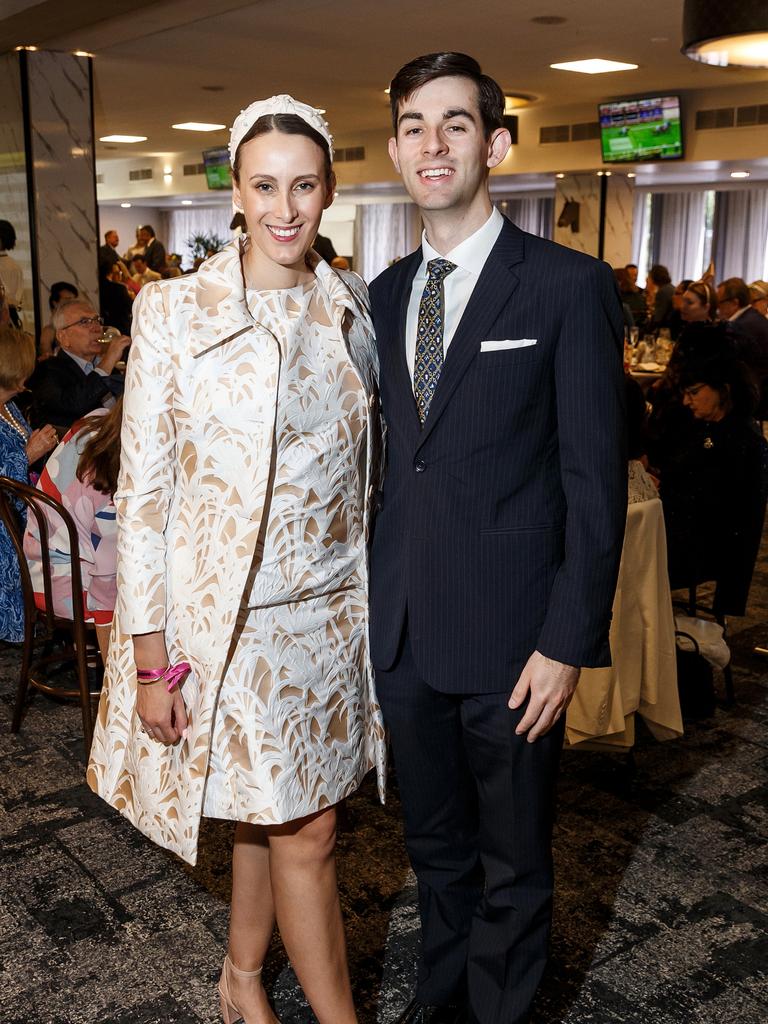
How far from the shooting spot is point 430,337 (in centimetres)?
175

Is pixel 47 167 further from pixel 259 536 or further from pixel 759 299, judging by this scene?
pixel 259 536

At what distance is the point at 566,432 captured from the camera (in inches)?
64.2

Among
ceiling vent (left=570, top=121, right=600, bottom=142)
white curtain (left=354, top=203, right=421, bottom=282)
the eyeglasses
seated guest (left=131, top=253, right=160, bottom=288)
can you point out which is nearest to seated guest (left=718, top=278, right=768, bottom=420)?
ceiling vent (left=570, top=121, right=600, bottom=142)

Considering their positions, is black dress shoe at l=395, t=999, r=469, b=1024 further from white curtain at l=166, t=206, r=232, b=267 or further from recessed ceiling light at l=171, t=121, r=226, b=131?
white curtain at l=166, t=206, r=232, b=267

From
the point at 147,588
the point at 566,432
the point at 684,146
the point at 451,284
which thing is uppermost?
the point at 684,146

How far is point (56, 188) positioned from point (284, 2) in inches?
104

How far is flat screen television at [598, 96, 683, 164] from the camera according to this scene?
10.5m

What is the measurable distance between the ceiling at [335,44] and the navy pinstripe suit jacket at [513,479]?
5332 millimetres

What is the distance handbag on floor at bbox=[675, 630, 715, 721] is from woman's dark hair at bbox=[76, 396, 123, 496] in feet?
6.38

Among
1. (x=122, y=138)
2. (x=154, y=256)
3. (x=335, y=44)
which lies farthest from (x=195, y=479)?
(x=122, y=138)

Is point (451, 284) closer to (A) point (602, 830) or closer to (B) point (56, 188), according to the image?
(A) point (602, 830)

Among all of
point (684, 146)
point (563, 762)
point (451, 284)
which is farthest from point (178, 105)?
point (451, 284)

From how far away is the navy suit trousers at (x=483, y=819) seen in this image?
1.79 m

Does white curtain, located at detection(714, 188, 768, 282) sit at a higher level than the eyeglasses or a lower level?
higher
